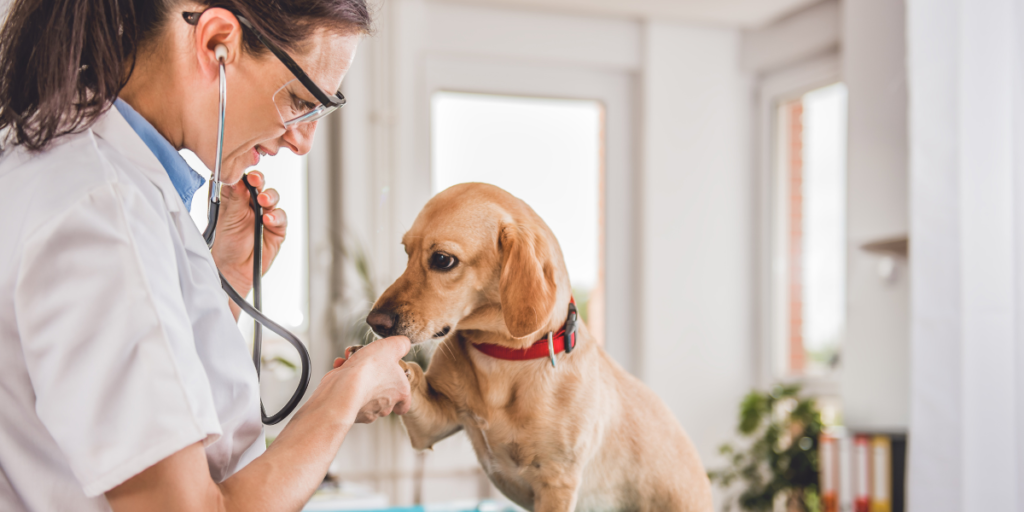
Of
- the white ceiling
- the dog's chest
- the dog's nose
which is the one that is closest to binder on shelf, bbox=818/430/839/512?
the white ceiling

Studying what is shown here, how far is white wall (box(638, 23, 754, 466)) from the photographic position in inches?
152

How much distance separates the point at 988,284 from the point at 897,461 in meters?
1.32

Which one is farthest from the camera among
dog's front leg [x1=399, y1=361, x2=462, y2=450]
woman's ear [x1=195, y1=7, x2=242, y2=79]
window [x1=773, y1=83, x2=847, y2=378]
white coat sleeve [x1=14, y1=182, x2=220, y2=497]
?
window [x1=773, y1=83, x2=847, y2=378]

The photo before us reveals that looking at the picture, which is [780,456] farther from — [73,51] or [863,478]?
[73,51]

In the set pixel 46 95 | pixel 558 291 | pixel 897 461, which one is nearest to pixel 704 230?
pixel 897 461

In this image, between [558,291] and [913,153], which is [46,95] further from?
[913,153]

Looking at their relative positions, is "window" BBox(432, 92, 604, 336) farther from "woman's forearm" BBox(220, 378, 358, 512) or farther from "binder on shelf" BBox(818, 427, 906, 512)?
"woman's forearm" BBox(220, 378, 358, 512)

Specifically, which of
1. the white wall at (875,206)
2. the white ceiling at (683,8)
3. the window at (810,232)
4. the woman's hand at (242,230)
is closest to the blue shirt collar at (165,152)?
the woman's hand at (242,230)

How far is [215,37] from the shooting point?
0.70 metres

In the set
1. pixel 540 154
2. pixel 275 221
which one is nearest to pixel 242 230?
pixel 275 221

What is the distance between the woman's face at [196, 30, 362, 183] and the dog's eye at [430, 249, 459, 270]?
21 cm

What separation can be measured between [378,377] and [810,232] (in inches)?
142

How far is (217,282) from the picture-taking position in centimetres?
69

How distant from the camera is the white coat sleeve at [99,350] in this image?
1.74 feet
